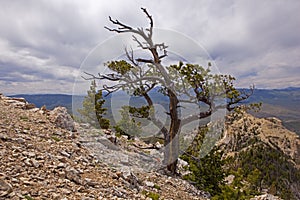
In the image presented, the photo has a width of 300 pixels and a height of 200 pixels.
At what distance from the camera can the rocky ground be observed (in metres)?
7.28

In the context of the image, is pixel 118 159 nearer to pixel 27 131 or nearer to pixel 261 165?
pixel 27 131

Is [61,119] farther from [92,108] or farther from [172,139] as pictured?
[92,108]

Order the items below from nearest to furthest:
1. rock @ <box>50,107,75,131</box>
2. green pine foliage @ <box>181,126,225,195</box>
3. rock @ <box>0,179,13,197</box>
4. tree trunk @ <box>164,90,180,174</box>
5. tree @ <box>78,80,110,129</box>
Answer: rock @ <box>0,179,13,197</box>, rock @ <box>50,107,75,131</box>, tree trunk @ <box>164,90,180,174</box>, green pine foliage @ <box>181,126,225,195</box>, tree @ <box>78,80,110,129</box>

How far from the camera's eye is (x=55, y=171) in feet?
28.7

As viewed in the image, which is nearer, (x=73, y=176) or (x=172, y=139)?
(x=73, y=176)

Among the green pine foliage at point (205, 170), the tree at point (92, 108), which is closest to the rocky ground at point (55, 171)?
the green pine foliage at point (205, 170)

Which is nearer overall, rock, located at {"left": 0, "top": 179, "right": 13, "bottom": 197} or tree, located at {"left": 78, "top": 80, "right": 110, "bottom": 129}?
rock, located at {"left": 0, "top": 179, "right": 13, "bottom": 197}

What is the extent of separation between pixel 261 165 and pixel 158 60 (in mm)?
136526

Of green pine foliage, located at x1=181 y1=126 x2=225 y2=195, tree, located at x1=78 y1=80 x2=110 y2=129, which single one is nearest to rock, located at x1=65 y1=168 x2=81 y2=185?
green pine foliage, located at x1=181 y1=126 x2=225 y2=195

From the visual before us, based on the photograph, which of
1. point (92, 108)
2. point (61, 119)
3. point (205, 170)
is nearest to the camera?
point (61, 119)

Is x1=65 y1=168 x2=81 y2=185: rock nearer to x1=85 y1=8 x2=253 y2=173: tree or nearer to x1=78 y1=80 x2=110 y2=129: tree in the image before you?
x1=85 y1=8 x2=253 y2=173: tree

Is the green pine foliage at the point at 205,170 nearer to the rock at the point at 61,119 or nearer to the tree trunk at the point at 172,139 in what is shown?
the tree trunk at the point at 172,139

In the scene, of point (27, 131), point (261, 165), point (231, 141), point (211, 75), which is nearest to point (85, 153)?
point (27, 131)

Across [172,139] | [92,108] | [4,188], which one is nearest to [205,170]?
[172,139]
